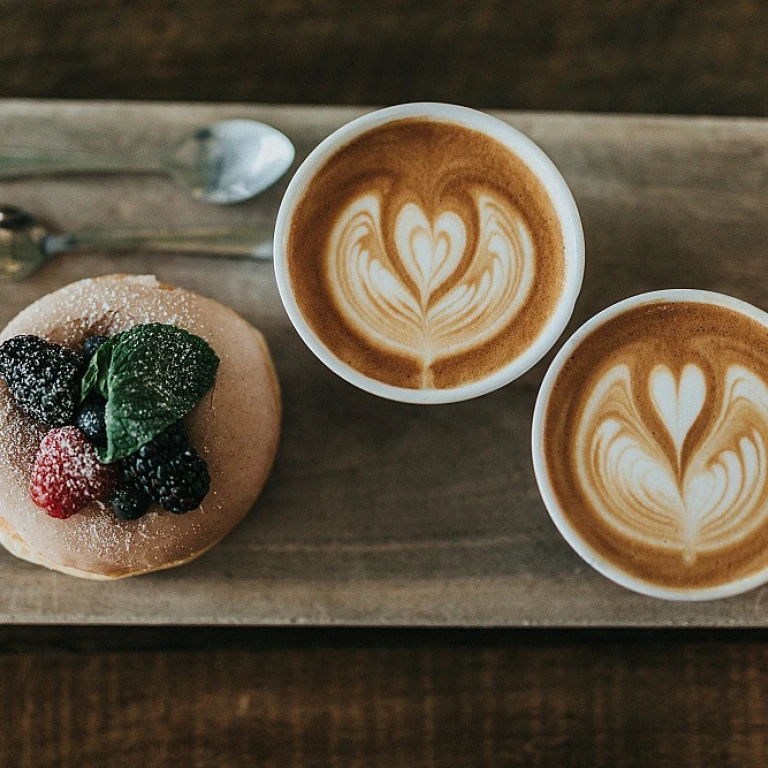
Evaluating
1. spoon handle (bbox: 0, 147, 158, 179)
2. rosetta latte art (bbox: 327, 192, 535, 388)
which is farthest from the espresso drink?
spoon handle (bbox: 0, 147, 158, 179)

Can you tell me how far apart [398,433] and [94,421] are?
0.48m

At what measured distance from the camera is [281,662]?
4.53 ft

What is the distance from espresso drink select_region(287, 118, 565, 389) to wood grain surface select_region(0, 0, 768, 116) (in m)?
0.46

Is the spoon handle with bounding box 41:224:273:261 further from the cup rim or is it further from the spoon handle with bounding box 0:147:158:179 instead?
the cup rim

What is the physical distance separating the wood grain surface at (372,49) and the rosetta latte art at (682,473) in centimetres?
70

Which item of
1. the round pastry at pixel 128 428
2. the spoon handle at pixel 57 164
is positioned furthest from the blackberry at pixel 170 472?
the spoon handle at pixel 57 164

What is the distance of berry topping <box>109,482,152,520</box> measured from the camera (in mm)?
1046

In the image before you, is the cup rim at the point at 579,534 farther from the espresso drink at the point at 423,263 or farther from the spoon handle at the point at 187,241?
the spoon handle at the point at 187,241

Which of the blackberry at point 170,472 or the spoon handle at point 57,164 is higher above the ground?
the spoon handle at point 57,164

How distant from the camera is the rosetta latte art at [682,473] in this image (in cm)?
105

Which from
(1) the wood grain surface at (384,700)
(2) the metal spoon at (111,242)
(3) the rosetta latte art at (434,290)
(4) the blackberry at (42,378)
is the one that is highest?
(2) the metal spoon at (111,242)

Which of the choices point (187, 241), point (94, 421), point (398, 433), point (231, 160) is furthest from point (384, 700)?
point (231, 160)

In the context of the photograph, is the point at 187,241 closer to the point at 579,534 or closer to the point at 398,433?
the point at 398,433

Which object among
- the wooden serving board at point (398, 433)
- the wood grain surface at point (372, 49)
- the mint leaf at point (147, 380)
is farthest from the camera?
the wood grain surface at point (372, 49)
